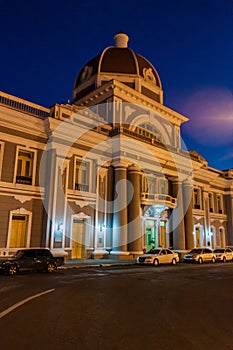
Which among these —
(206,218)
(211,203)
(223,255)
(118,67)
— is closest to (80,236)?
(223,255)

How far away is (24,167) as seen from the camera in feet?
71.4

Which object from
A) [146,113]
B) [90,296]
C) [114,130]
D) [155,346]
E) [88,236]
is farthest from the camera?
[146,113]

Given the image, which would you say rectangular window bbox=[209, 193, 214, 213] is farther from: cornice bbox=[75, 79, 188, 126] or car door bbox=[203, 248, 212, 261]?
car door bbox=[203, 248, 212, 261]

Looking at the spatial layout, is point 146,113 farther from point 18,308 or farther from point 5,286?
point 18,308

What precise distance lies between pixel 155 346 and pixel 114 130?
2324cm

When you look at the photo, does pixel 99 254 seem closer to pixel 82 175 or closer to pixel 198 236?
pixel 82 175

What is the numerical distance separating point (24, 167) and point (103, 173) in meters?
7.26

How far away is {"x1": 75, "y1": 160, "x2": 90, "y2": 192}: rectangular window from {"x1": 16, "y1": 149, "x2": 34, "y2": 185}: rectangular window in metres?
4.01

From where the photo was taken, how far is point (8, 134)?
2077 centimetres

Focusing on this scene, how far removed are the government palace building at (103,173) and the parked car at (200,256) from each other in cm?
406

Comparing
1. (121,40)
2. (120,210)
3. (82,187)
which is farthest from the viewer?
(121,40)

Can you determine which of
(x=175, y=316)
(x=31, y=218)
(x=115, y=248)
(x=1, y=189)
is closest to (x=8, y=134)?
(x=1, y=189)

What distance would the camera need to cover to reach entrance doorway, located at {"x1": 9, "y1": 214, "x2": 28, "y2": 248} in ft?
67.2

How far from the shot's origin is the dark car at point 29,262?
14.8 meters
